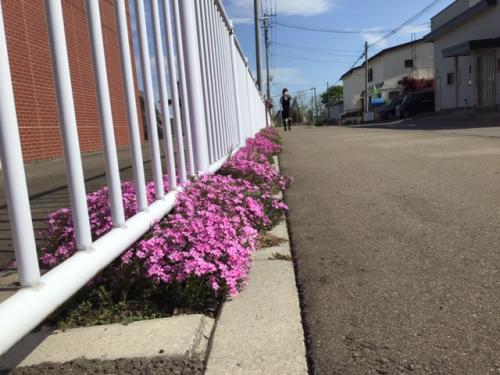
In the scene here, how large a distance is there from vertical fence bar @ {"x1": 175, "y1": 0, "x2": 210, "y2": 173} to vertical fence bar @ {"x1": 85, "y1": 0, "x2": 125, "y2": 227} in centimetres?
143

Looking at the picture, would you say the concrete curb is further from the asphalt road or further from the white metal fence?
the white metal fence

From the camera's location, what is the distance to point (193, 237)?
231 cm

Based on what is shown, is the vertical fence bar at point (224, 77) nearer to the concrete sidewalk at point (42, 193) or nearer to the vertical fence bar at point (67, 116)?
the concrete sidewalk at point (42, 193)

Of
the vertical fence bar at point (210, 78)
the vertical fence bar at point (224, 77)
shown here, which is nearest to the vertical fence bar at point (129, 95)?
the vertical fence bar at point (210, 78)

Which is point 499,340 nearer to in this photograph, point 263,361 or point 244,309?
point 263,361

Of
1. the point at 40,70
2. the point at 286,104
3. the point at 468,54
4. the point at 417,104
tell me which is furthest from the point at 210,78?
the point at 417,104

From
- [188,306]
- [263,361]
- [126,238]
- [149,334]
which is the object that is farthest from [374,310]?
[126,238]

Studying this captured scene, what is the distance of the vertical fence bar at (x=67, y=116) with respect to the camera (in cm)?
172

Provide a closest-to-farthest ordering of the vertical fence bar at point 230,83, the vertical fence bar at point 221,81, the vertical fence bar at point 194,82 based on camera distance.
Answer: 1. the vertical fence bar at point 194,82
2. the vertical fence bar at point 221,81
3. the vertical fence bar at point 230,83

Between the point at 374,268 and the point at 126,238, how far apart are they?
130cm

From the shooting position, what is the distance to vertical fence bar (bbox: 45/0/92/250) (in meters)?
1.72

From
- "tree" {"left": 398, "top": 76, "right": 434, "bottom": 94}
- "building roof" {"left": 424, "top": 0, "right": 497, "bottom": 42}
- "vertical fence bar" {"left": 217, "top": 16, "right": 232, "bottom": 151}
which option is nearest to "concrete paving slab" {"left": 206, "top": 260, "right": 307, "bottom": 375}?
"vertical fence bar" {"left": 217, "top": 16, "right": 232, "bottom": 151}

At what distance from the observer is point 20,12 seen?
30.6ft

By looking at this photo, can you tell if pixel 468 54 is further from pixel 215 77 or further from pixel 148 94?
pixel 148 94
